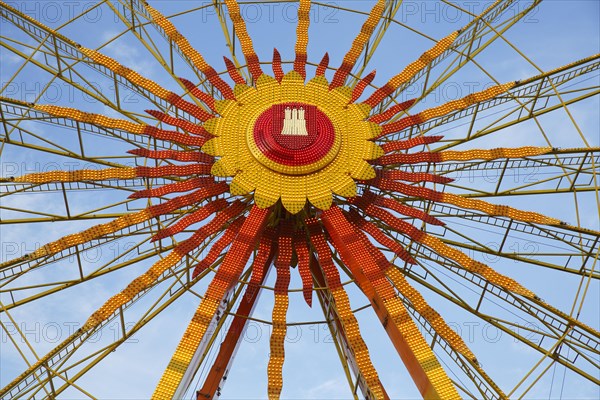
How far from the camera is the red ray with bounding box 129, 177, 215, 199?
28328mm

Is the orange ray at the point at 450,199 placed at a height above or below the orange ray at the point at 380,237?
above

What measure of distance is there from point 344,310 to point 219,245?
4500 millimetres

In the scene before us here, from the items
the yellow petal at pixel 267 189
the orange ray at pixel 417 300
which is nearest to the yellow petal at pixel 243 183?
the yellow petal at pixel 267 189

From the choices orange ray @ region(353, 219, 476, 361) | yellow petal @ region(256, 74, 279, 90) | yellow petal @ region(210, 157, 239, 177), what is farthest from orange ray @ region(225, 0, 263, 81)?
orange ray @ region(353, 219, 476, 361)

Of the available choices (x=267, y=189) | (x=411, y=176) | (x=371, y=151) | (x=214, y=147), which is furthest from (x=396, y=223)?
(x=214, y=147)

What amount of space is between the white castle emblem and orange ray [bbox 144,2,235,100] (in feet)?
7.30

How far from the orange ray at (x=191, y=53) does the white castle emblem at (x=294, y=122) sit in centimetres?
222

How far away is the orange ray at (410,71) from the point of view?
31102 millimetres

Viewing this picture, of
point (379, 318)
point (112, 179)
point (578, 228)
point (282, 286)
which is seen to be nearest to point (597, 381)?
point (578, 228)

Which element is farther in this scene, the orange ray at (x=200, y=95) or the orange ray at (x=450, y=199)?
the orange ray at (x=200, y=95)

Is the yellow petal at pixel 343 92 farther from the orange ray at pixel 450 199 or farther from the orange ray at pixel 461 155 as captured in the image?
the orange ray at pixel 450 199

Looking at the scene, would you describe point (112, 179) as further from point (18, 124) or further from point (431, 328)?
point (431, 328)

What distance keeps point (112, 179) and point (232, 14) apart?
28.5 ft

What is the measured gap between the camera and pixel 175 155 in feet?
94.6
